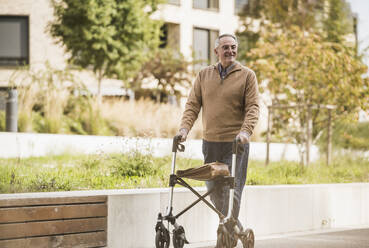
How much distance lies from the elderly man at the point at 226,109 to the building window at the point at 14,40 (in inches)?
945

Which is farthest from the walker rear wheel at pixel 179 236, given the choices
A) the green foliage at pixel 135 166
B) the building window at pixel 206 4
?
the building window at pixel 206 4

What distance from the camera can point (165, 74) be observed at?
28.5 meters

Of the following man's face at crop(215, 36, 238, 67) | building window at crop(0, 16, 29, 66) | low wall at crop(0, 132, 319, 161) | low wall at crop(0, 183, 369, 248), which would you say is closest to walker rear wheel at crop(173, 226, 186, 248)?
low wall at crop(0, 183, 369, 248)

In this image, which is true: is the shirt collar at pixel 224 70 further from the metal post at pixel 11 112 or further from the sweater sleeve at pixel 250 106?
the metal post at pixel 11 112

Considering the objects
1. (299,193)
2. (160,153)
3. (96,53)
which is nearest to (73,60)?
(96,53)

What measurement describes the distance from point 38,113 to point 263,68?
5.71 metres

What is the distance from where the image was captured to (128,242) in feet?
24.7

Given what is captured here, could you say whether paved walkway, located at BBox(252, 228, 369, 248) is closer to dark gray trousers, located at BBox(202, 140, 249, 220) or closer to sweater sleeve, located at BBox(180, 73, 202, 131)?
dark gray trousers, located at BBox(202, 140, 249, 220)

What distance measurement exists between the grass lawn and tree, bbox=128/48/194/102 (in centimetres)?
1394

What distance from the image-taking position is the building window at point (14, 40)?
96.8ft

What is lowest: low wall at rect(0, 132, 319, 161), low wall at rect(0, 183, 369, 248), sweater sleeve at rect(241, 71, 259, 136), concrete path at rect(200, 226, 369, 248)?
concrete path at rect(200, 226, 369, 248)

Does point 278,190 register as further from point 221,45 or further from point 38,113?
point 38,113

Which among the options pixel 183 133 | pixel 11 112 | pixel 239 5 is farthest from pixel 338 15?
pixel 183 133

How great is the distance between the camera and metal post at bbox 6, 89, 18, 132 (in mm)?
15297
